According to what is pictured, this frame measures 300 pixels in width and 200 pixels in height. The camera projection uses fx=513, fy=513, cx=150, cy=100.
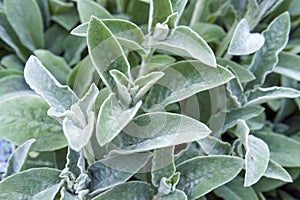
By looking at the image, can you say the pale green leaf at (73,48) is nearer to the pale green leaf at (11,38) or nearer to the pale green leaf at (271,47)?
the pale green leaf at (11,38)

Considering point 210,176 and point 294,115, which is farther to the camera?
point 294,115

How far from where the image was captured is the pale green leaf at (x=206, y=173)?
78 cm

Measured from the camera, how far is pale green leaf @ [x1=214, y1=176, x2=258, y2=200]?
948mm

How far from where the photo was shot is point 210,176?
793 millimetres

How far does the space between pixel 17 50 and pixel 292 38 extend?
62 cm

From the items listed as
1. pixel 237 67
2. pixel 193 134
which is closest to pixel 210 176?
pixel 193 134

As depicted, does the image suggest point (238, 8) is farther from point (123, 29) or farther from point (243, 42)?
point (123, 29)

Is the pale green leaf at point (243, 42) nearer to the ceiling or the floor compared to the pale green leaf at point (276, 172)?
nearer to the ceiling

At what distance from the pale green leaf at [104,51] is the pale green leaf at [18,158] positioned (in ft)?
0.53

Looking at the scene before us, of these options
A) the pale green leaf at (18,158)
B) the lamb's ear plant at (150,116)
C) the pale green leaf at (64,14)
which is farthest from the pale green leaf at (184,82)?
the pale green leaf at (64,14)

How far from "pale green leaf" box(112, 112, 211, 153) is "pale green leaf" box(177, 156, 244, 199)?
0.31 ft

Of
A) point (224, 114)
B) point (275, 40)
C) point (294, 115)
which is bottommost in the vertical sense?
point (294, 115)

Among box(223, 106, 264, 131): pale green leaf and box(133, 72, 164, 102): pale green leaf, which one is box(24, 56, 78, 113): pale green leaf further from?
box(223, 106, 264, 131): pale green leaf

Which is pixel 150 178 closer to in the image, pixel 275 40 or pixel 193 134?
pixel 193 134
